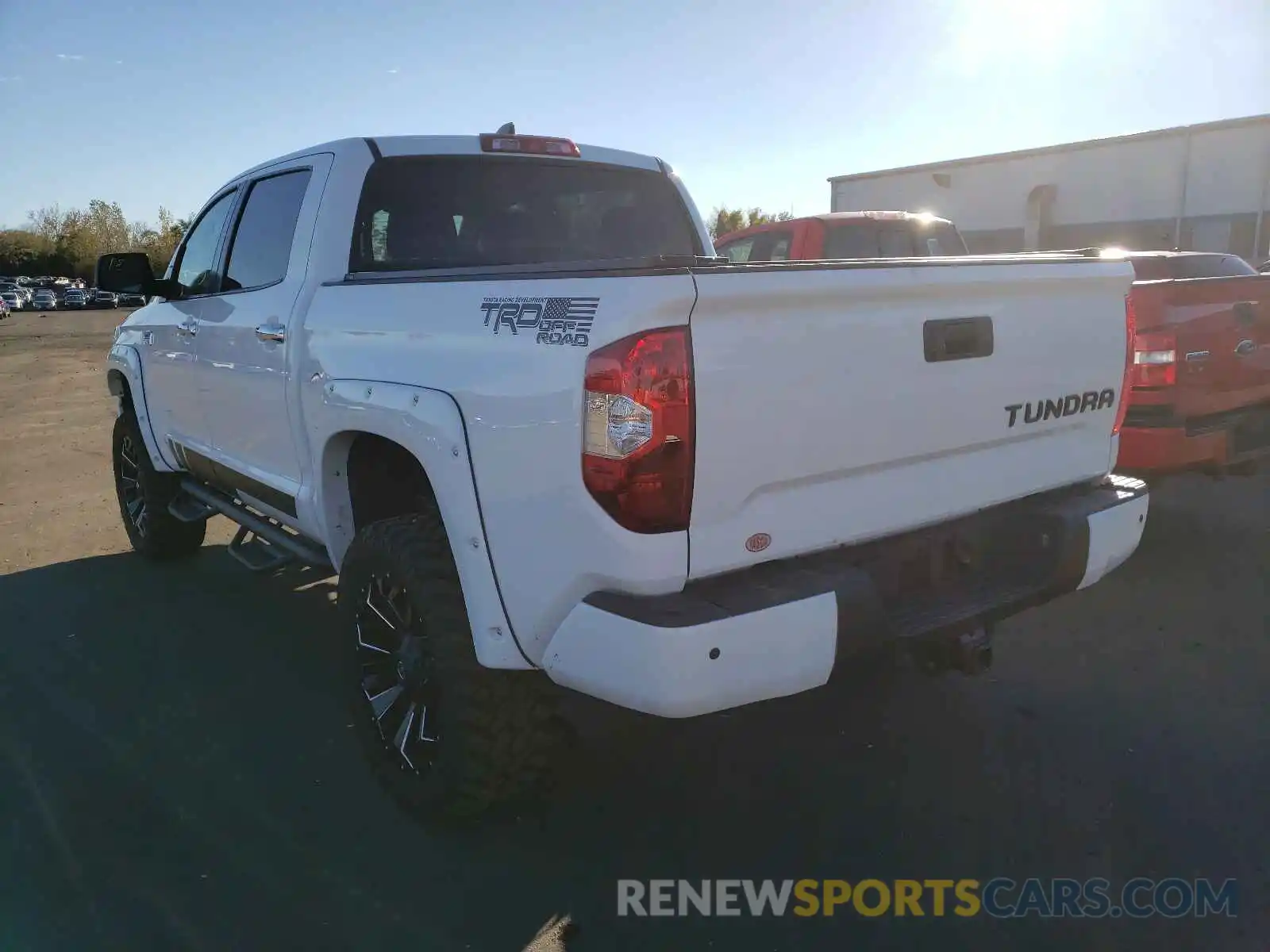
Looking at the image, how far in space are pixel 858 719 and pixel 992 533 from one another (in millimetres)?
1059

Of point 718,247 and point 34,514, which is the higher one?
point 718,247

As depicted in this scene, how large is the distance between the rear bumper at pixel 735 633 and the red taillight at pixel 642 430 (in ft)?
0.70

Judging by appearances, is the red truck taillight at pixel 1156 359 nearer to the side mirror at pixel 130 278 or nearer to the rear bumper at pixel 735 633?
the rear bumper at pixel 735 633

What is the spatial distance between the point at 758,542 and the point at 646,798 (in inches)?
Answer: 47.1

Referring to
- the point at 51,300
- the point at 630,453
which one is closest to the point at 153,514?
the point at 630,453

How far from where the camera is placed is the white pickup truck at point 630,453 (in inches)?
84.7

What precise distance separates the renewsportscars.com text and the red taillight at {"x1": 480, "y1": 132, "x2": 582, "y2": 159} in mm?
2865

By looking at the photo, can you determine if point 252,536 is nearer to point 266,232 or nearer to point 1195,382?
point 266,232

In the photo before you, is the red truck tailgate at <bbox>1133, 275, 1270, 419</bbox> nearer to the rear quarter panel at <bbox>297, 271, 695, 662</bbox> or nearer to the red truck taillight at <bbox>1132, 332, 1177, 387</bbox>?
the red truck taillight at <bbox>1132, 332, 1177, 387</bbox>

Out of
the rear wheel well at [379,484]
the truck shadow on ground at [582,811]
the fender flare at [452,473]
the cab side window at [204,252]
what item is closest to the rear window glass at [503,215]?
the rear wheel well at [379,484]

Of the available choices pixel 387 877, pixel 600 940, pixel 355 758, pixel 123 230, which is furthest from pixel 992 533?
pixel 123 230

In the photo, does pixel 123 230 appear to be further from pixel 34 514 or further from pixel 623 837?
pixel 623 837

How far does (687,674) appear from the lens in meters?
2.08

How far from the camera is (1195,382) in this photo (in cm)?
482
